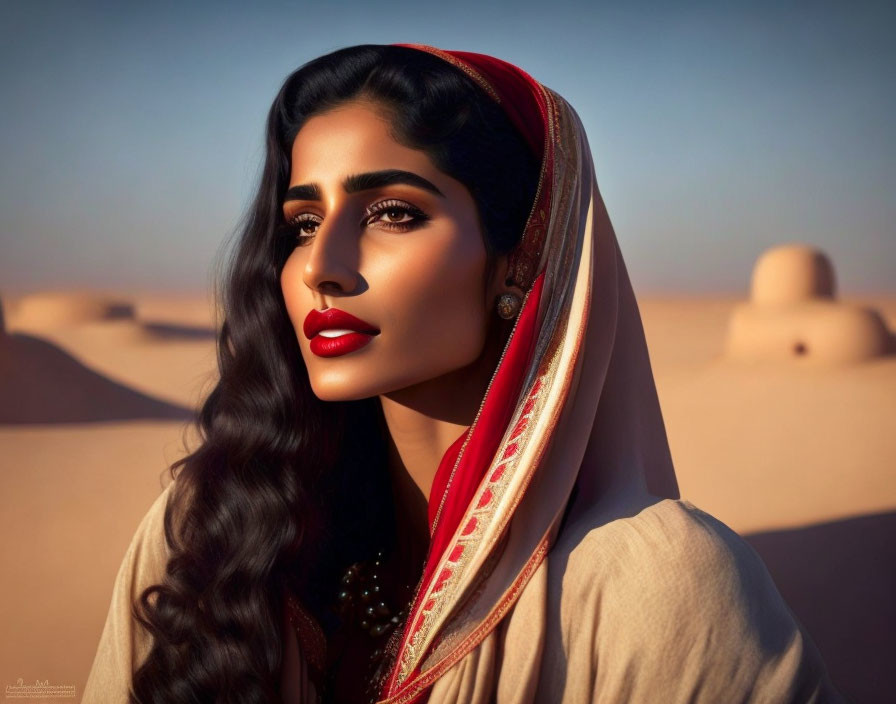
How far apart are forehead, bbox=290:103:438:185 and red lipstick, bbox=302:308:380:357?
0.26 metres

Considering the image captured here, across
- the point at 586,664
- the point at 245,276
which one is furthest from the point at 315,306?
the point at 586,664

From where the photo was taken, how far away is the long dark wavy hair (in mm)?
1463

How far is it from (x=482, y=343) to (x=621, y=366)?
0.29m

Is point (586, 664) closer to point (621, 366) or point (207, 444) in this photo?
point (621, 366)

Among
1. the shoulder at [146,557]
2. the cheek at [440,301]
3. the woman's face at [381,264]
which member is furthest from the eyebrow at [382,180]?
the shoulder at [146,557]

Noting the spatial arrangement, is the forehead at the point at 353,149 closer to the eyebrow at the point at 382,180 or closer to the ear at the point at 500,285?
the eyebrow at the point at 382,180

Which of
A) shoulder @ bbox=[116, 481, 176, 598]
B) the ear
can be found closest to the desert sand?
shoulder @ bbox=[116, 481, 176, 598]

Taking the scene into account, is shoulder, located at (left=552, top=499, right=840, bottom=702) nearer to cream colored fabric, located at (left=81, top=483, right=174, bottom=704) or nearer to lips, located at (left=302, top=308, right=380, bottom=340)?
lips, located at (left=302, top=308, right=380, bottom=340)

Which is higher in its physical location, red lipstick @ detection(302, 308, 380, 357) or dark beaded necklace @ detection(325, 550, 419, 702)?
red lipstick @ detection(302, 308, 380, 357)

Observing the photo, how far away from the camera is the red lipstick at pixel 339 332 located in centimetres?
139

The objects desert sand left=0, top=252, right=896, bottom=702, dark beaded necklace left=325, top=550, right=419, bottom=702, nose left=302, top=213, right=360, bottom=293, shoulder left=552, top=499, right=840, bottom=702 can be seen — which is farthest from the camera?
desert sand left=0, top=252, right=896, bottom=702

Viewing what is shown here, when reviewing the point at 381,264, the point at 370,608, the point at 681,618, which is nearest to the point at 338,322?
the point at 381,264

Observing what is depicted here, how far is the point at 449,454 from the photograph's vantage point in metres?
1.56

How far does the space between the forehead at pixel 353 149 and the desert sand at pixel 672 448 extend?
0.70 meters
